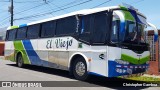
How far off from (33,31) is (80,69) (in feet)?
19.7

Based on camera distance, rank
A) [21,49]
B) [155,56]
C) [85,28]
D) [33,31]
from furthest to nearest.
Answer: [21,49] → [33,31] → [155,56] → [85,28]

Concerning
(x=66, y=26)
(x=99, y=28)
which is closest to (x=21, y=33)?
(x=66, y=26)

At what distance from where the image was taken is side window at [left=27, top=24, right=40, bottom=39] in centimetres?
1671

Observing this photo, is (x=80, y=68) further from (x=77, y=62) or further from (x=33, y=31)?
(x=33, y=31)

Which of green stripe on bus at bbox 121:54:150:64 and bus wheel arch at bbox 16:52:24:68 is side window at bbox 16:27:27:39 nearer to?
bus wheel arch at bbox 16:52:24:68

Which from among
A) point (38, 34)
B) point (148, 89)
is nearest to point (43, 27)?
point (38, 34)

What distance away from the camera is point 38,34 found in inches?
651

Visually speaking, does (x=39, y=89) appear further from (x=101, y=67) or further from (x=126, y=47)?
(x=126, y=47)

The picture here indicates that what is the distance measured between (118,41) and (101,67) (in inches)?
49.2

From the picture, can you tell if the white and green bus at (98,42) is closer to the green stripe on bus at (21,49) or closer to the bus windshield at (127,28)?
the bus windshield at (127,28)

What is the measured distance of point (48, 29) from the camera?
50.7ft

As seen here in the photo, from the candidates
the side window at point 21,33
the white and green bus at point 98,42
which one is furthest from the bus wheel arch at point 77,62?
the side window at point 21,33

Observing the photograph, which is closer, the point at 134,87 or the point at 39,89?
the point at 39,89

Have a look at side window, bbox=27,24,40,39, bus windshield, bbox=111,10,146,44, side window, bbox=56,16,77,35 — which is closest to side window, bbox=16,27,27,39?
side window, bbox=27,24,40,39
